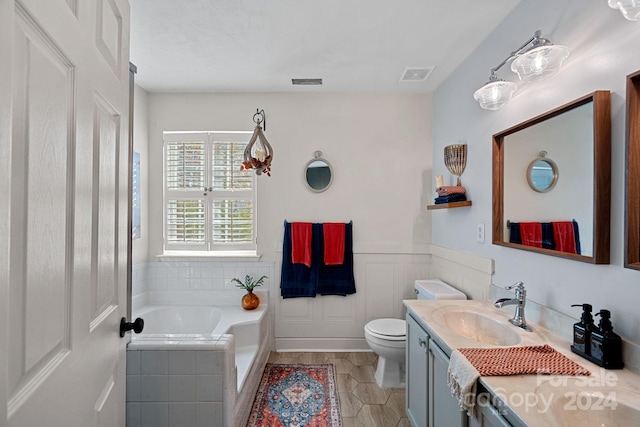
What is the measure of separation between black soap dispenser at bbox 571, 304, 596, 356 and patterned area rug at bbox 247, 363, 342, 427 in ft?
4.66

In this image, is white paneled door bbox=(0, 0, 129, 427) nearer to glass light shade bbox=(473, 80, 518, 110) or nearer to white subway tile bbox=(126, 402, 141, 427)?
white subway tile bbox=(126, 402, 141, 427)

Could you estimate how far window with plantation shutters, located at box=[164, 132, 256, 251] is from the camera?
3.00 metres

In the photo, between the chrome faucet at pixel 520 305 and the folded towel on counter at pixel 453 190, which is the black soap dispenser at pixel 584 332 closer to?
the chrome faucet at pixel 520 305

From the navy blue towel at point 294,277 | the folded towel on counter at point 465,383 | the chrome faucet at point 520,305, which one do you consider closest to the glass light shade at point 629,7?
the chrome faucet at point 520,305

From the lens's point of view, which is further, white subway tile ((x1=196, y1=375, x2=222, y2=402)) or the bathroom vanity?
white subway tile ((x1=196, y1=375, x2=222, y2=402))

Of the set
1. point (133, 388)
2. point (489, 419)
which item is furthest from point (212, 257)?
point (489, 419)

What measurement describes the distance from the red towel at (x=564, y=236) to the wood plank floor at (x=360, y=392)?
143 cm

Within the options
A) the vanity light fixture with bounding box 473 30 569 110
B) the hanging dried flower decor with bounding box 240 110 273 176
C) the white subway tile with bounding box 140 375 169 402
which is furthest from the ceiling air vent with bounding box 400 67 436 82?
the white subway tile with bounding box 140 375 169 402

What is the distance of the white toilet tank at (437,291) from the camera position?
2184 mm

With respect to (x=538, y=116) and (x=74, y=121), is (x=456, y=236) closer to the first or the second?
Answer: (x=538, y=116)

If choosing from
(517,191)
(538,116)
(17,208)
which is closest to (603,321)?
(517,191)

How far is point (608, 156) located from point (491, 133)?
0.82 meters

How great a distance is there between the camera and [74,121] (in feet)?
2.24

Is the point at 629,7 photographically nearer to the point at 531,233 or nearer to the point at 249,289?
the point at 531,233
